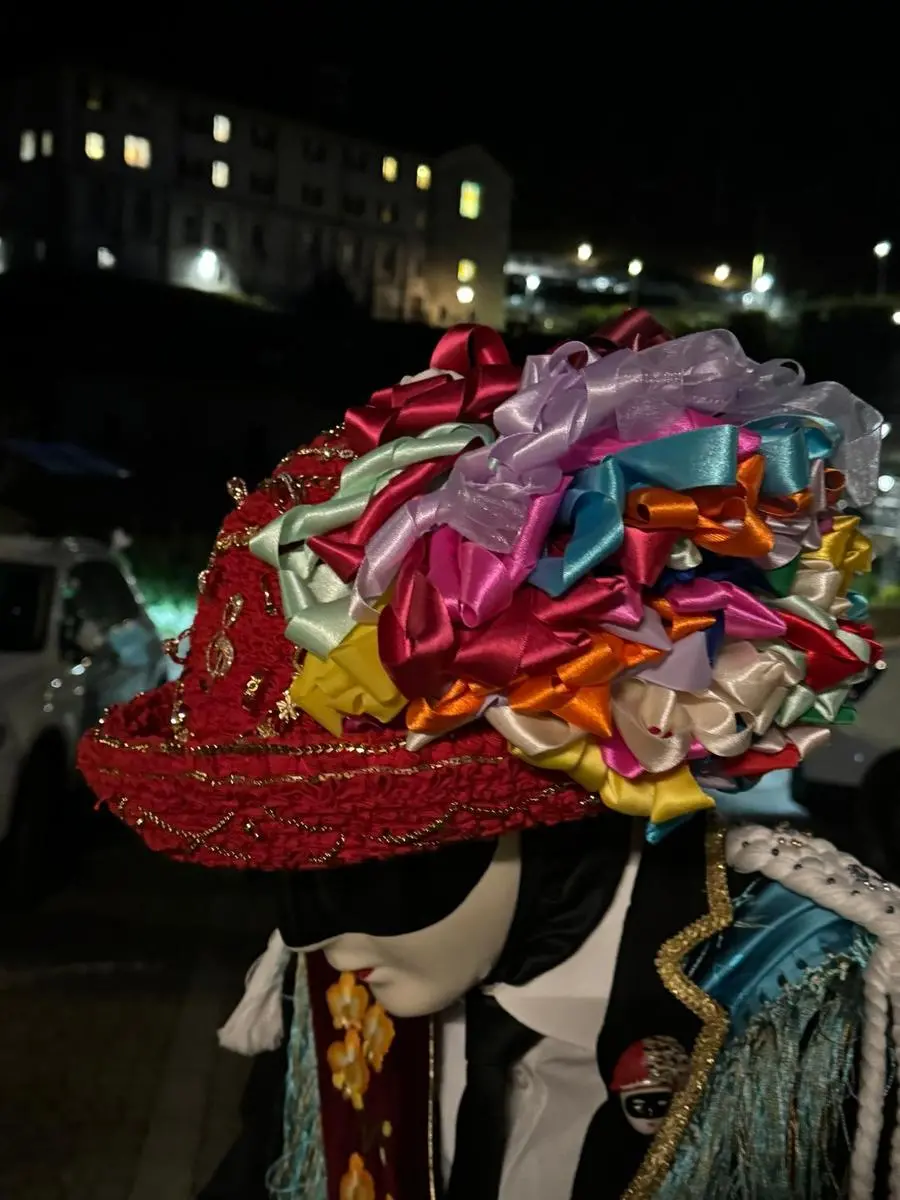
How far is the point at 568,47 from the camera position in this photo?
5.83ft

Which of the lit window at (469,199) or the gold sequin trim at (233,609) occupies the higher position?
the lit window at (469,199)

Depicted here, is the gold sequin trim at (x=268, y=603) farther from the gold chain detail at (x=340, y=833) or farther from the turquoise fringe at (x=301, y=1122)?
the turquoise fringe at (x=301, y=1122)

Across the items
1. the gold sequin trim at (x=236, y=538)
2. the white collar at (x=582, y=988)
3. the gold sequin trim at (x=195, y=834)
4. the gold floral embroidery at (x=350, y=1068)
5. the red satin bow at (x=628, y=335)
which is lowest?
the gold floral embroidery at (x=350, y=1068)

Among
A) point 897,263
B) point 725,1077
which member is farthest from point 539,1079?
point 897,263

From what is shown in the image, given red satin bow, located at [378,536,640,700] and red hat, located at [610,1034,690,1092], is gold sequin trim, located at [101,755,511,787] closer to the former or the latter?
red satin bow, located at [378,536,640,700]

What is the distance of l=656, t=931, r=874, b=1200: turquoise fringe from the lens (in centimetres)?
82

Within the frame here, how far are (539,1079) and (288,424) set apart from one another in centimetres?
133

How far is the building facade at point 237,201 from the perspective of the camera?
6.07ft

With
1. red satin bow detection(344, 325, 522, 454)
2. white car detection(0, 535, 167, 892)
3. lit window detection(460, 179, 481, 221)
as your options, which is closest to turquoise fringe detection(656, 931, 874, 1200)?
red satin bow detection(344, 325, 522, 454)

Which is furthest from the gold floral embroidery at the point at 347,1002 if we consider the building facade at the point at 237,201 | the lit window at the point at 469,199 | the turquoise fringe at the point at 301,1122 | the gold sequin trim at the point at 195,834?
the lit window at the point at 469,199

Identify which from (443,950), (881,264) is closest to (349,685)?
(443,950)

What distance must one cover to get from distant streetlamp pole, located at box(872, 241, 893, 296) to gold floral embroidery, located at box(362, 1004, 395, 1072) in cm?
153

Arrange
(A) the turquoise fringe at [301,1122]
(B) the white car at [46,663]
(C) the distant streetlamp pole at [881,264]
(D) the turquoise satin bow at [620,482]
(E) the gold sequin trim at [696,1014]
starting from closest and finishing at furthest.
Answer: (D) the turquoise satin bow at [620,482], (E) the gold sequin trim at [696,1014], (A) the turquoise fringe at [301,1122], (C) the distant streetlamp pole at [881,264], (B) the white car at [46,663]

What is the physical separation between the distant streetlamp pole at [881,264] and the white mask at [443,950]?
143 centimetres
